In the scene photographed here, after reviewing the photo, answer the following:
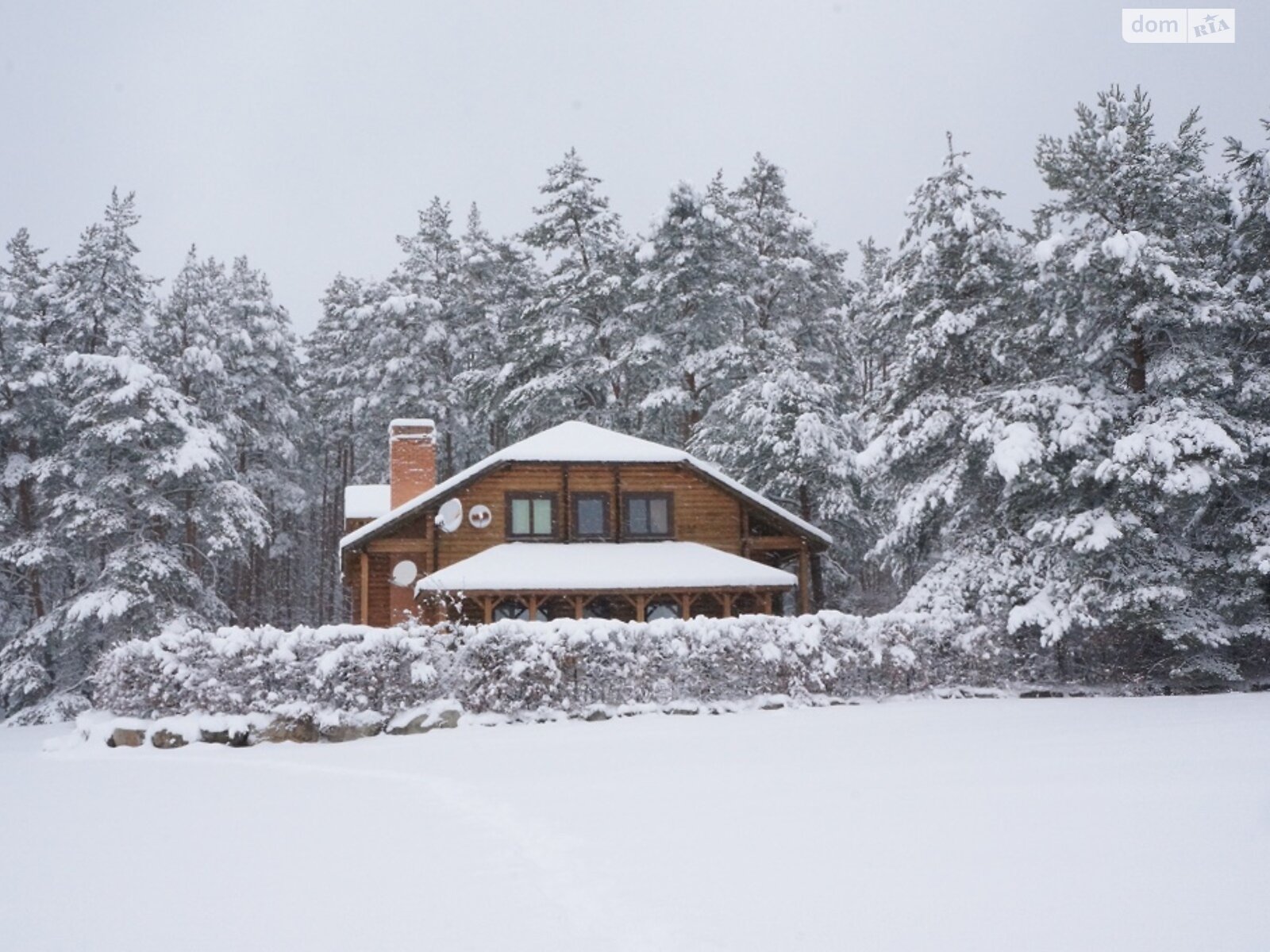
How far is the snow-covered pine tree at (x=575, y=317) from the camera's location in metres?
38.7

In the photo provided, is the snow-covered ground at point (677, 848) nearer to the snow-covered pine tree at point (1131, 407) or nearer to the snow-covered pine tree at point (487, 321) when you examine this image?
the snow-covered pine tree at point (1131, 407)

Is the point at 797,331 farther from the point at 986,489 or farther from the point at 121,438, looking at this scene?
the point at 121,438

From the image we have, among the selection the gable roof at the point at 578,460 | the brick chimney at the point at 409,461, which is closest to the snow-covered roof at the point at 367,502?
the brick chimney at the point at 409,461

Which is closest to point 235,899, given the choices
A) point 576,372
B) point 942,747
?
point 942,747

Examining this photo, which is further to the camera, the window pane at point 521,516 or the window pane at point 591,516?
the window pane at point 591,516

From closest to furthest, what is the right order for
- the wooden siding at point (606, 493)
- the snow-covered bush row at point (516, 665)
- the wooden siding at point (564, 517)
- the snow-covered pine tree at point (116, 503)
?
1. the snow-covered bush row at point (516, 665)
2. the wooden siding at point (564, 517)
3. the wooden siding at point (606, 493)
4. the snow-covered pine tree at point (116, 503)

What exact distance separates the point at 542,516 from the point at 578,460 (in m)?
1.98

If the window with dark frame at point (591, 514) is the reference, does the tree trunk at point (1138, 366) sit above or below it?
above

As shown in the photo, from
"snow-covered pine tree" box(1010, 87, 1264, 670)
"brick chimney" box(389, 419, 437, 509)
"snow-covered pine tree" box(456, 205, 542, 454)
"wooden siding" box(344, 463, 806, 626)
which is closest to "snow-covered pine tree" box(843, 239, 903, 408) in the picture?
"snow-covered pine tree" box(1010, 87, 1264, 670)

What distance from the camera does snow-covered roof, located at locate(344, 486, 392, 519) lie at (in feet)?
104

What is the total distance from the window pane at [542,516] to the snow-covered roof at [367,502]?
6.05 meters

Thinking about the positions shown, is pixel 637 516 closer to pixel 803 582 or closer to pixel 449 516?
pixel 803 582

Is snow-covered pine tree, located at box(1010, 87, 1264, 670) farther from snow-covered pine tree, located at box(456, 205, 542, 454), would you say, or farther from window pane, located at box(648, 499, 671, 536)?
snow-covered pine tree, located at box(456, 205, 542, 454)

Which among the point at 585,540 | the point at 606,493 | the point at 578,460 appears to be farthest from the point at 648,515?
the point at 578,460
